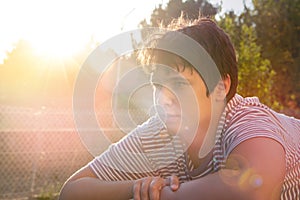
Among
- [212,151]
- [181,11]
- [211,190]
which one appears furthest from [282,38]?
[211,190]

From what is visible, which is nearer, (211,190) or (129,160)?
(211,190)

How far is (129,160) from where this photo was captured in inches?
49.4

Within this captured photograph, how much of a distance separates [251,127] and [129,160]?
1.36ft

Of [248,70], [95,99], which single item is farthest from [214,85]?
[95,99]

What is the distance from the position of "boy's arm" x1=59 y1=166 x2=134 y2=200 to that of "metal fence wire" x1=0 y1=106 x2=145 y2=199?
15.9 ft

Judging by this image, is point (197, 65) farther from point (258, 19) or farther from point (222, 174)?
point (258, 19)

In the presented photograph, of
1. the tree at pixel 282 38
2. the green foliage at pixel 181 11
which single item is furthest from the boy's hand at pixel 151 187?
the tree at pixel 282 38

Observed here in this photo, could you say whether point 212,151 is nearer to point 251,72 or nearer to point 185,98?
point 185,98

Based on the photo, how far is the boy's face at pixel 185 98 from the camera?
107cm

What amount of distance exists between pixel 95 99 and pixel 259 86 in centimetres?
483

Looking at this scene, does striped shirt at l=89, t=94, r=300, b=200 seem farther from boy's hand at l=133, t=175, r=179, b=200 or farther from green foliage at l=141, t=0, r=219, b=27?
green foliage at l=141, t=0, r=219, b=27

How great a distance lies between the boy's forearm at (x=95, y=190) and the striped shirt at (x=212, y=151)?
5 centimetres

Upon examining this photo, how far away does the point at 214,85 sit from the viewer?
1.12 metres

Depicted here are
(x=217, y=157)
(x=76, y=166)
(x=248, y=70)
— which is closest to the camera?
(x=217, y=157)
